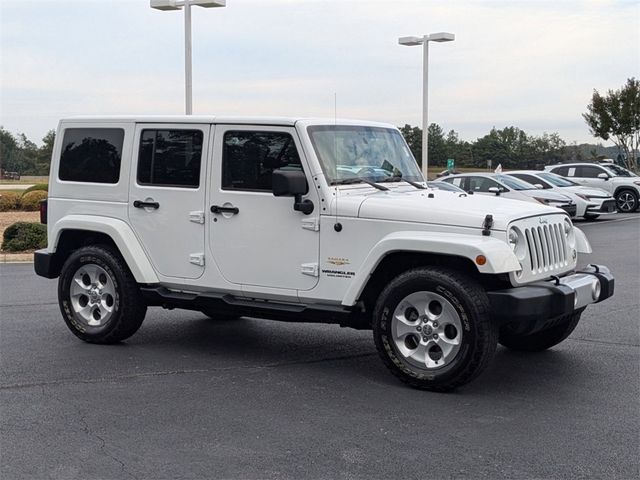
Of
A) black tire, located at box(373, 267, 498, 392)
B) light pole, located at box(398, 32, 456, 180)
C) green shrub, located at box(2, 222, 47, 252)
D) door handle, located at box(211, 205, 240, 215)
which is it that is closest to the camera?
black tire, located at box(373, 267, 498, 392)

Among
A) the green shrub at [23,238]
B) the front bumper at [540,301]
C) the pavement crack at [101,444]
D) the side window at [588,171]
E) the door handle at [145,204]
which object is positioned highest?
the side window at [588,171]

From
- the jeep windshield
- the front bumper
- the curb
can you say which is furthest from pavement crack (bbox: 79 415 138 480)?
the curb

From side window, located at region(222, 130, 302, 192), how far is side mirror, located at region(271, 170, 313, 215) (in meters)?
0.29

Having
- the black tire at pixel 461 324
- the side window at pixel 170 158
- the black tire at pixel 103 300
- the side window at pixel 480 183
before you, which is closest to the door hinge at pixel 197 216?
the side window at pixel 170 158

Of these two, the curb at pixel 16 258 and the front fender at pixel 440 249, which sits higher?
the front fender at pixel 440 249

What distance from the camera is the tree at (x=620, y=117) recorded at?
45.9 meters

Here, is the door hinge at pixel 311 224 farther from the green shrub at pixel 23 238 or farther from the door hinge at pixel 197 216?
the green shrub at pixel 23 238

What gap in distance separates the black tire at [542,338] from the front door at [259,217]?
6.43 feet

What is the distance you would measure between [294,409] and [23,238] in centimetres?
1183

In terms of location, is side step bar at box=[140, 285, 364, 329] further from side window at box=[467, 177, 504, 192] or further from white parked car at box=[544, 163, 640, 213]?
white parked car at box=[544, 163, 640, 213]

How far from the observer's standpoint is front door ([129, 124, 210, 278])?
7.40 m

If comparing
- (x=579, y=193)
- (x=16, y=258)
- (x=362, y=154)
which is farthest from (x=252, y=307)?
(x=579, y=193)

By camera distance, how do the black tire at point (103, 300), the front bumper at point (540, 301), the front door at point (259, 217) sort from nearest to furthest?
1. the front bumper at point (540, 301)
2. the front door at point (259, 217)
3. the black tire at point (103, 300)

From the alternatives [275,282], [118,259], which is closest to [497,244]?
[275,282]
